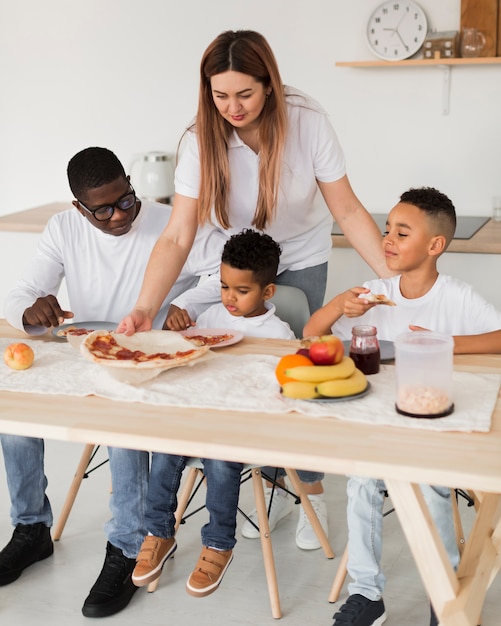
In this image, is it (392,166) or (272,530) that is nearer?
(272,530)

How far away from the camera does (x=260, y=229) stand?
2533 millimetres

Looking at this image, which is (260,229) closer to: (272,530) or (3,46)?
(272,530)

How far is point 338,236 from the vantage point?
3.50m

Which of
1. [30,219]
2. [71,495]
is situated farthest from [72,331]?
[30,219]

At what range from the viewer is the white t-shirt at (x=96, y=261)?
260 centimetres

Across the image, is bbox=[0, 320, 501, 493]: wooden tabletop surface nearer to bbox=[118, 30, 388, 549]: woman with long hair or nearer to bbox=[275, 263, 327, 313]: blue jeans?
bbox=[118, 30, 388, 549]: woman with long hair

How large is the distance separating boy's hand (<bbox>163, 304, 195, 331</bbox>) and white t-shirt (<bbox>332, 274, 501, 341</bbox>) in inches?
17.8

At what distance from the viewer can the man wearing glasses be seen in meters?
2.25

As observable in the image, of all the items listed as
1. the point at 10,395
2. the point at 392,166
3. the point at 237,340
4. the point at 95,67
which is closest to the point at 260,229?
the point at 237,340

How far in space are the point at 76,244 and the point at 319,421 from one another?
1.22 metres

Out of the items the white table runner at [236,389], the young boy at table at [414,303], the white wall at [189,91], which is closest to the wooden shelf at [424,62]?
the white wall at [189,91]

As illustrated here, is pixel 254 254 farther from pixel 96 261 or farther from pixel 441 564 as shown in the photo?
pixel 441 564

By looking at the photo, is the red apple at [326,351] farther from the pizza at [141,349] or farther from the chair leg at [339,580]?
the chair leg at [339,580]

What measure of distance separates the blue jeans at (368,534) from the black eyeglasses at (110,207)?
0.94 meters
